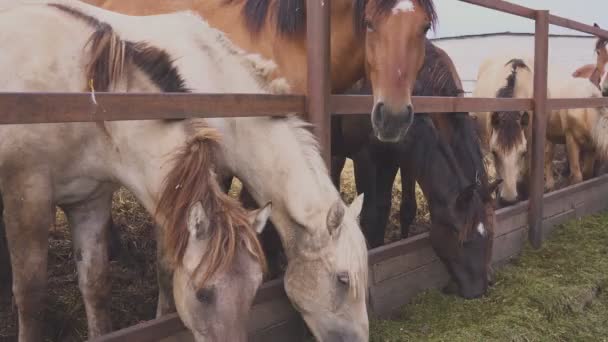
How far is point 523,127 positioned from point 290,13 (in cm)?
269

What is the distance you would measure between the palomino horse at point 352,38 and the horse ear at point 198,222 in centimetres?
103

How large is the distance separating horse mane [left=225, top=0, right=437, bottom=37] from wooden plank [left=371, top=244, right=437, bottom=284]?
51.4 inches

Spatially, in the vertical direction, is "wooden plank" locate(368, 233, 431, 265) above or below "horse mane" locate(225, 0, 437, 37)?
below

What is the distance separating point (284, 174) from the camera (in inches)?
90.9

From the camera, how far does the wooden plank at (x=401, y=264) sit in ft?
9.73

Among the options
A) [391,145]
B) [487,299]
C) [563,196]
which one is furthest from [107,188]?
[563,196]

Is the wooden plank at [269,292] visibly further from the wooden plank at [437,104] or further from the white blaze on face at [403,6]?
the white blaze on face at [403,6]

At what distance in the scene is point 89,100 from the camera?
66.4 inches

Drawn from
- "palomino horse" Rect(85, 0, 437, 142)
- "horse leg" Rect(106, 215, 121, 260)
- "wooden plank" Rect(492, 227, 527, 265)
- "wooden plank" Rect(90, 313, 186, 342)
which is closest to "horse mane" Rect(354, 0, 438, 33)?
"palomino horse" Rect(85, 0, 437, 142)

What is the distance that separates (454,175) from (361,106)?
96 centimetres

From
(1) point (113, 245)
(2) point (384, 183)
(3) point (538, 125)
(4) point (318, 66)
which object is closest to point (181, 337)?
(4) point (318, 66)

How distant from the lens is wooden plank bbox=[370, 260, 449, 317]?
294cm

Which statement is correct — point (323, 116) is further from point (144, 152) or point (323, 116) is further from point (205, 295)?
point (205, 295)

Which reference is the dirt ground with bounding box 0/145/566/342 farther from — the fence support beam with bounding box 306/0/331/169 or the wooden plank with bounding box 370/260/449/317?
the fence support beam with bounding box 306/0/331/169
